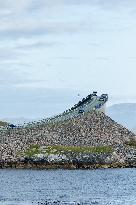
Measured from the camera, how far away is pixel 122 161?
652 ft

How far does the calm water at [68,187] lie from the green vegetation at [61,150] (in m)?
7.66

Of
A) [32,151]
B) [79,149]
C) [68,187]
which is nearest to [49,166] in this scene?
[32,151]

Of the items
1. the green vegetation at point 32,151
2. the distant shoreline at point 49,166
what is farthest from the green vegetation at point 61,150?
the distant shoreline at point 49,166

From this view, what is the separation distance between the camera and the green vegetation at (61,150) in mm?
191375

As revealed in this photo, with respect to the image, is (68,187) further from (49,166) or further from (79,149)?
(79,149)

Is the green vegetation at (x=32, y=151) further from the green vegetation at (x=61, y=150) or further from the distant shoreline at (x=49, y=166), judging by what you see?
the distant shoreline at (x=49, y=166)

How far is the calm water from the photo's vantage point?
115 meters

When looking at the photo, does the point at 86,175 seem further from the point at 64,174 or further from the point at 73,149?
the point at 73,149

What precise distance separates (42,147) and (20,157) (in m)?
7.62

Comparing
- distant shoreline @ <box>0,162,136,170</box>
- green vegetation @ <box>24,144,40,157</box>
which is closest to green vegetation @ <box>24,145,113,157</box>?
green vegetation @ <box>24,144,40,157</box>

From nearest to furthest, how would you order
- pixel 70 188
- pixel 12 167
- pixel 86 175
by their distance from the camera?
pixel 70 188
pixel 86 175
pixel 12 167

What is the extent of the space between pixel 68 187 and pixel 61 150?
5278 cm

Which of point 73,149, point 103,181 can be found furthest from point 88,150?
point 103,181

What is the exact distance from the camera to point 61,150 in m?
193
